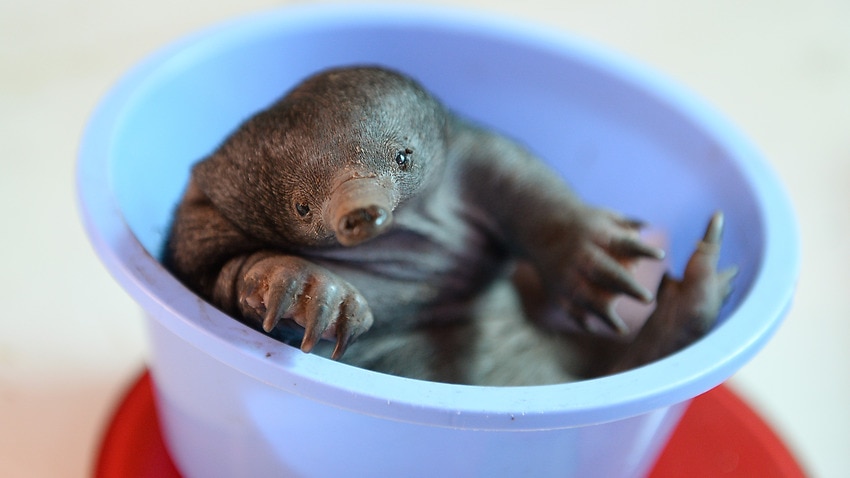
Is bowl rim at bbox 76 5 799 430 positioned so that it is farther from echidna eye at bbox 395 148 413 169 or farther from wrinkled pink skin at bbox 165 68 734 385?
echidna eye at bbox 395 148 413 169

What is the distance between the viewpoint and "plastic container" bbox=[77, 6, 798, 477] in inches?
20.4

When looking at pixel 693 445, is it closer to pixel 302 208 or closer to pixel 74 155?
pixel 302 208

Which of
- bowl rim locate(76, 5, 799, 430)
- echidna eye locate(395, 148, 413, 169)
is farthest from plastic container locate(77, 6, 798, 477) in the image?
echidna eye locate(395, 148, 413, 169)

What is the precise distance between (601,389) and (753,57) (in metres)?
1.13

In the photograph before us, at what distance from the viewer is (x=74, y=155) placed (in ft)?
3.73

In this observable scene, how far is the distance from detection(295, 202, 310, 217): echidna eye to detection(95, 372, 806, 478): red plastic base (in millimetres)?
336

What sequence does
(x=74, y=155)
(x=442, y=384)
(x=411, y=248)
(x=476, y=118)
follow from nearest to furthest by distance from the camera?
1. (x=442, y=384)
2. (x=411, y=248)
3. (x=476, y=118)
4. (x=74, y=155)

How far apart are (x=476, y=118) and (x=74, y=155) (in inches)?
21.5

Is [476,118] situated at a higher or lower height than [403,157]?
lower

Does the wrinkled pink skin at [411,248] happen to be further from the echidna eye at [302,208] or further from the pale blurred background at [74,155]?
the pale blurred background at [74,155]

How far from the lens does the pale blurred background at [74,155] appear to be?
884 mm

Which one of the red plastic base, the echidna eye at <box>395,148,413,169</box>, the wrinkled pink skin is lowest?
the red plastic base

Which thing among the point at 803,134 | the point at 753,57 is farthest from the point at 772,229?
the point at 753,57

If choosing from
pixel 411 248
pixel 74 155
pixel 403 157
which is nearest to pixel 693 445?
pixel 411 248
